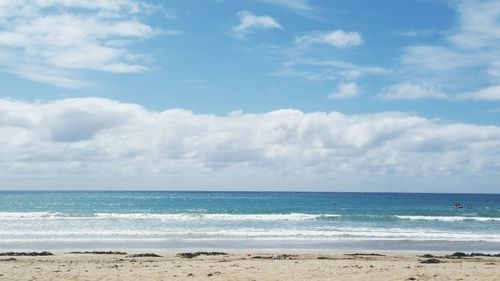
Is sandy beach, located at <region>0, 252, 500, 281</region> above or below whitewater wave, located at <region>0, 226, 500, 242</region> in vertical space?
above

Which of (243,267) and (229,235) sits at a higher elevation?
(243,267)

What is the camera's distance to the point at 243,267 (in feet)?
47.7

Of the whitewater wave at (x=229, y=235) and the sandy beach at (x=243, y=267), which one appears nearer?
the sandy beach at (x=243, y=267)

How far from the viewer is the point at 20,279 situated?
12484mm

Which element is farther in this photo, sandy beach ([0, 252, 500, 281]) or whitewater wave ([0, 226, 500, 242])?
whitewater wave ([0, 226, 500, 242])

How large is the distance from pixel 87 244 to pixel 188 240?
5.03 meters

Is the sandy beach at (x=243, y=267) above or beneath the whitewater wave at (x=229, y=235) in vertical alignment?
above

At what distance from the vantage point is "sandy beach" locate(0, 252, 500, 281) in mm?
12820

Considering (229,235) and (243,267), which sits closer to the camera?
(243,267)

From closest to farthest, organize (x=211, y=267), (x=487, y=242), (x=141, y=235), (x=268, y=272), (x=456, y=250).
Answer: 1. (x=268, y=272)
2. (x=211, y=267)
3. (x=456, y=250)
4. (x=487, y=242)
5. (x=141, y=235)

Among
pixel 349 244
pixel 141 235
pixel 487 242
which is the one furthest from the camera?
pixel 141 235

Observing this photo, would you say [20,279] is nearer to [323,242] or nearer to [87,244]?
[87,244]

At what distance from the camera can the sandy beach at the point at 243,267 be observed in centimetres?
1282

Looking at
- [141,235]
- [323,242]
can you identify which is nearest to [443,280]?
[323,242]
